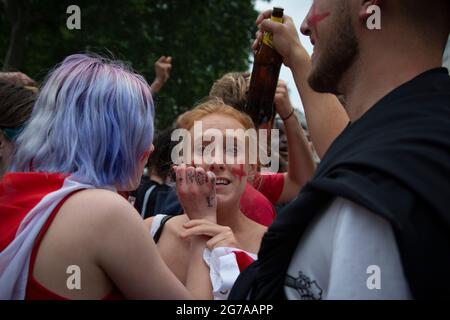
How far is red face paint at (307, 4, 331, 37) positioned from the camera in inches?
77.2

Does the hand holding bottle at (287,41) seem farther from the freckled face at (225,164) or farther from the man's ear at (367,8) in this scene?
the man's ear at (367,8)

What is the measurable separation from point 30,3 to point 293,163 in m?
8.84

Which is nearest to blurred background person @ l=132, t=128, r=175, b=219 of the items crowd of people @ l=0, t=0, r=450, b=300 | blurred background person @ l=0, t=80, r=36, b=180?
blurred background person @ l=0, t=80, r=36, b=180

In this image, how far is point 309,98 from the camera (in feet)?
8.27

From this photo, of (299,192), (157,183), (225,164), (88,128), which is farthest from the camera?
(157,183)

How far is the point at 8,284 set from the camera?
1.71 m

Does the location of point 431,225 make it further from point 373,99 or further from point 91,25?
point 91,25

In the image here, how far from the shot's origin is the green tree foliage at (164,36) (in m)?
11.4

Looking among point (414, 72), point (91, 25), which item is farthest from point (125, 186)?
point (91, 25)

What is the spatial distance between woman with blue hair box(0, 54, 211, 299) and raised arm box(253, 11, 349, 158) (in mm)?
718

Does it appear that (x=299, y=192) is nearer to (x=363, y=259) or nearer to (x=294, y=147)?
(x=363, y=259)

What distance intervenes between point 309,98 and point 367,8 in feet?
2.39

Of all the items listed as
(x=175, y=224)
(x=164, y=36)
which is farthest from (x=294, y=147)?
(x=164, y=36)

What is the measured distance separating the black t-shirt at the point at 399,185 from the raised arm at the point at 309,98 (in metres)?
0.73
